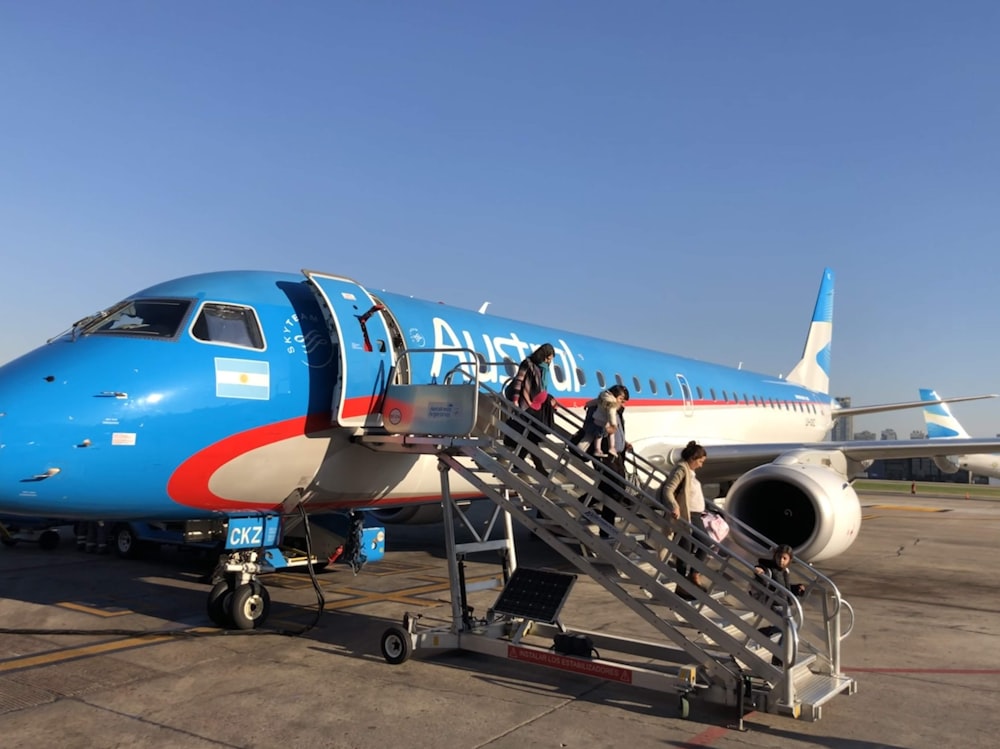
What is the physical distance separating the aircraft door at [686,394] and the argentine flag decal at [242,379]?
10668 mm

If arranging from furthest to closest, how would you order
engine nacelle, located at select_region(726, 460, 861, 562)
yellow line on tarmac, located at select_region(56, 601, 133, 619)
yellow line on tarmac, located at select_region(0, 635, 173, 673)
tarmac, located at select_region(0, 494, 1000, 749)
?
engine nacelle, located at select_region(726, 460, 861, 562)
yellow line on tarmac, located at select_region(56, 601, 133, 619)
yellow line on tarmac, located at select_region(0, 635, 173, 673)
tarmac, located at select_region(0, 494, 1000, 749)

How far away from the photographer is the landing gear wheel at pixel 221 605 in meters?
8.40

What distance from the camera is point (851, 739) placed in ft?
18.1

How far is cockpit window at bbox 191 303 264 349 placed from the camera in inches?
306

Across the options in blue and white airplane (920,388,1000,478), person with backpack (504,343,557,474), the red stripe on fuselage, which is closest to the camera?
the red stripe on fuselage

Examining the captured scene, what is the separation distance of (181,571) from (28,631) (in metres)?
4.17

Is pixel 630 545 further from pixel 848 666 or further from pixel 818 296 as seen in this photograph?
pixel 818 296

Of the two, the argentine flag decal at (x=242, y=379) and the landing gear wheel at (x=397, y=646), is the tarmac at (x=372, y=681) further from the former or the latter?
the argentine flag decal at (x=242, y=379)

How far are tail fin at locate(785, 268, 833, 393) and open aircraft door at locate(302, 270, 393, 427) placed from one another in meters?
22.4

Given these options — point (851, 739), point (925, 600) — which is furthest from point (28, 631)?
point (925, 600)

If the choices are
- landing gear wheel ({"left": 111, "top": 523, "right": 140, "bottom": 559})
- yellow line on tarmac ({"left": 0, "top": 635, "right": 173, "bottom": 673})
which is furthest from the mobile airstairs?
landing gear wheel ({"left": 111, "top": 523, "right": 140, "bottom": 559})

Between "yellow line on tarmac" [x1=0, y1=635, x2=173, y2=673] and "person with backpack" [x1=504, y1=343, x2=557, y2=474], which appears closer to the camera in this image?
"yellow line on tarmac" [x1=0, y1=635, x2=173, y2=673]

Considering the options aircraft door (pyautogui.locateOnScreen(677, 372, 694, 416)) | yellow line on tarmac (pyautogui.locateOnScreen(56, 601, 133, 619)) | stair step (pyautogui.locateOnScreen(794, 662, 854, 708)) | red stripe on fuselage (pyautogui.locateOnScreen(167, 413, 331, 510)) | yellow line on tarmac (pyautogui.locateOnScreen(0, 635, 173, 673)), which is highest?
aircraft door (pyautogui.locateOnScreen(677, 372, 694, 416))

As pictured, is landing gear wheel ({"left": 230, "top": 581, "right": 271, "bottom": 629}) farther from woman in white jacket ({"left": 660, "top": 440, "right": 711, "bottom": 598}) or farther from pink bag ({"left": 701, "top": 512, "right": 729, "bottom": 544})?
pink bag ({"left": 701, "top": 512, "right": 729, "bottom": 544})
